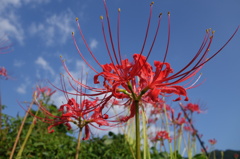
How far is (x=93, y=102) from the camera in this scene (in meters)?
1.79

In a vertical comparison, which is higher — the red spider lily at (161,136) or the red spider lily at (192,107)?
the red spider lily at (192,107)

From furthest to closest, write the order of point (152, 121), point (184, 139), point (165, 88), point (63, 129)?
point (63, 129) → point (152, 121) → point (184, 139) → point (165, 88)

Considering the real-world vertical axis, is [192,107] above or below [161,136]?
above

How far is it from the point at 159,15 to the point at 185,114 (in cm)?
311

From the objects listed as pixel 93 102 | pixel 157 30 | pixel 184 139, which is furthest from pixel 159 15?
pixel 184 139

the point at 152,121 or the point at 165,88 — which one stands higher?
the point at 152,121

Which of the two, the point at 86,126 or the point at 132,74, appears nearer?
the point at 132,74

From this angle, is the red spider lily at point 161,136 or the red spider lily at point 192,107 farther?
the red spider lily at point 192,107

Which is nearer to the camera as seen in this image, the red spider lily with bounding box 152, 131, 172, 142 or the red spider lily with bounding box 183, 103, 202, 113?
the red spider lily with bounding box 152, 131, 172, 142

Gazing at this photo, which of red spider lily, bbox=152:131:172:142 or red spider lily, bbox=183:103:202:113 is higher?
red spider lily, bbox=183:103:202:113

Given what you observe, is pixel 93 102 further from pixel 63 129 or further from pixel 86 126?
pixel 63 129

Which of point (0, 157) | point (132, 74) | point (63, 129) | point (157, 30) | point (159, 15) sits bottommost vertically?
point (0, 157)

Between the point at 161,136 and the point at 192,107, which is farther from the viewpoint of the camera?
the point at 192,107

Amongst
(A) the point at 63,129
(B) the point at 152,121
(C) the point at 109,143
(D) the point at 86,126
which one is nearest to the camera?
(D) the point at 86,126
